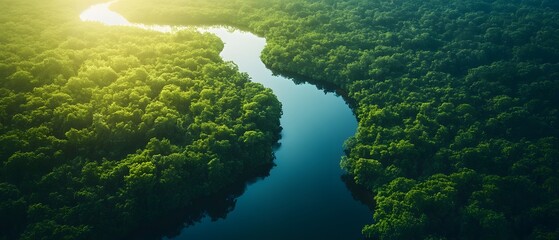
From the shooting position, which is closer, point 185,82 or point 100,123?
point 100,123

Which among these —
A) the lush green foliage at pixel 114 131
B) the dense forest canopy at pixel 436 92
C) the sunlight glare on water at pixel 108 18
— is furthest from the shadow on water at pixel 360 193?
the sunlight glare on water at pixel 108 18

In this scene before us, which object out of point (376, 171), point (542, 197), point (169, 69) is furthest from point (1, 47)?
point (542, 197)

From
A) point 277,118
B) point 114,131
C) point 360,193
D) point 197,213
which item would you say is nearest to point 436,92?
point 360,193

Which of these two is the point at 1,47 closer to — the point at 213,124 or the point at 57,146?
the point at 57,146

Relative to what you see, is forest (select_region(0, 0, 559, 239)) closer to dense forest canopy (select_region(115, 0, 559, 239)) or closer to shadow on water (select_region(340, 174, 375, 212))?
dense forest canopy (select_region(115, 0, 559, 239))

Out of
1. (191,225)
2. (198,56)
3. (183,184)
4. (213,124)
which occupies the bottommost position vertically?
(191,225)

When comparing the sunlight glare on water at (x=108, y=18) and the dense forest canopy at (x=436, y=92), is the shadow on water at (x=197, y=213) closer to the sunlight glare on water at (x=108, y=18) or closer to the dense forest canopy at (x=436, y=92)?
the dense forest canopy at (x=436, y=92)

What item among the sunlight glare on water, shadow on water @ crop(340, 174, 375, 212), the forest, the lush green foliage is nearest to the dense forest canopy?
the forest
